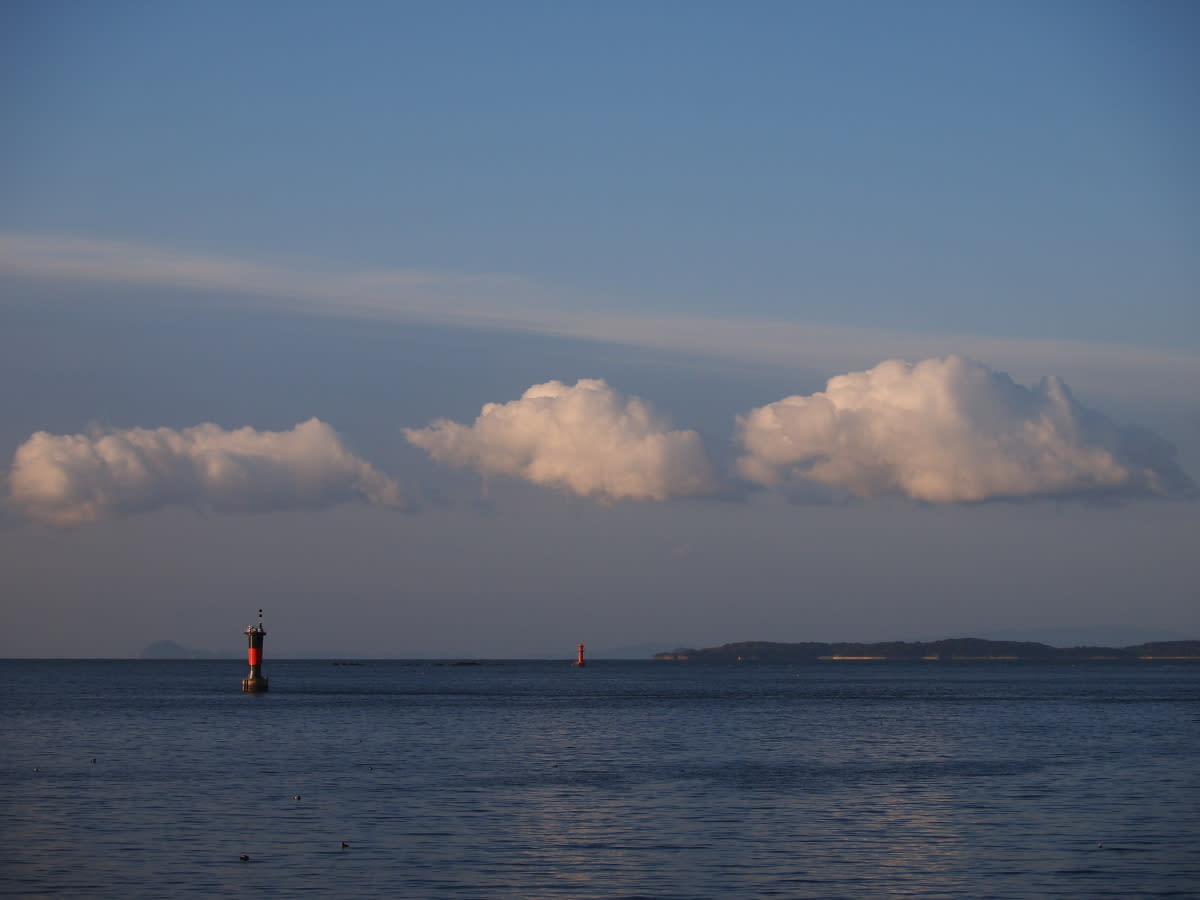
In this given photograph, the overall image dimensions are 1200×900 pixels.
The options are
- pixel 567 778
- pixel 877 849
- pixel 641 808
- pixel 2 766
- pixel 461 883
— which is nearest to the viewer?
pixel 461 883

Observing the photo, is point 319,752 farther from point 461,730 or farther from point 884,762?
point 884,762

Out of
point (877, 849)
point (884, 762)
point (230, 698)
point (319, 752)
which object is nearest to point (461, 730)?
point (319, 752)

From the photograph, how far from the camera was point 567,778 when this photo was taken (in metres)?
53.8

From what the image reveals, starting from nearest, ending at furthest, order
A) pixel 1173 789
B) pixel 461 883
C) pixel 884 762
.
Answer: pixel 461 883
pixel 1173 789
pixel 884 762

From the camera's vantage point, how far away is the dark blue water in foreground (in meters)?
32.3

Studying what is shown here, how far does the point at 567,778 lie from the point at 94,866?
2311 cm

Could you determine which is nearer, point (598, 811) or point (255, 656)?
point (598, 811)

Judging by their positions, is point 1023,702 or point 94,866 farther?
point 1023,702

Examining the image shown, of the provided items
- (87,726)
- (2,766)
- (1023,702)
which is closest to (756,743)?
(2,766)

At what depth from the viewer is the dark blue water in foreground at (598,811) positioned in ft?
106

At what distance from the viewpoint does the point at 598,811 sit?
144ft

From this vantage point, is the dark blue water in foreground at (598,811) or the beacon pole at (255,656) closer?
the dark blue water in foreground at (598,811)

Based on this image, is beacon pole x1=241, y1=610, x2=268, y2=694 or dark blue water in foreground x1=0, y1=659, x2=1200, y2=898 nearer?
dark blue water in foreground x1=0, y1=659, x2=1200, y2=898

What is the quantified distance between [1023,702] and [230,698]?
247ft
